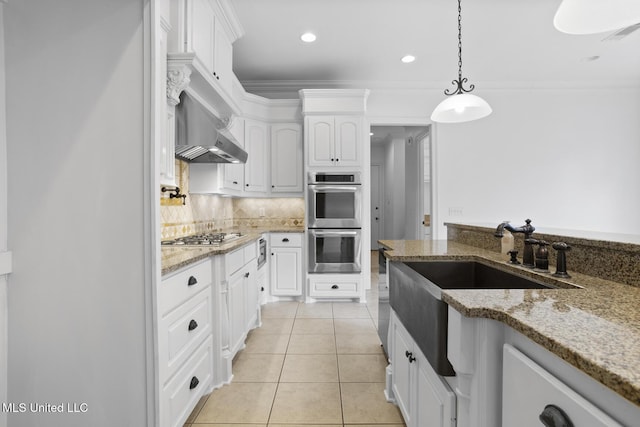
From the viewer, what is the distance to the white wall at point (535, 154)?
14.3 ft

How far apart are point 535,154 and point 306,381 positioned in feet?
14.2

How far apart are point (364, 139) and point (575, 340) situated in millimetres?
3771

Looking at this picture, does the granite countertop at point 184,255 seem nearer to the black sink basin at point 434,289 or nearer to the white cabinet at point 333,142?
the black sink basin at point 434,289

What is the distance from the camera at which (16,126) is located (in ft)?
3.90

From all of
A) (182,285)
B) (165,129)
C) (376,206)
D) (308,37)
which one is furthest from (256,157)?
(376,206)

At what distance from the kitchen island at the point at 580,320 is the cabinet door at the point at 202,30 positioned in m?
2.13

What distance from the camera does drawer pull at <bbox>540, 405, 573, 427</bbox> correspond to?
55 centimetres

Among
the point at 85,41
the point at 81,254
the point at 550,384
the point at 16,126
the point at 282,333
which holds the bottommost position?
the point at 282,333

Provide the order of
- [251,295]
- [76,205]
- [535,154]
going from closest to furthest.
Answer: [76,205]
[251,295]
[535,154]

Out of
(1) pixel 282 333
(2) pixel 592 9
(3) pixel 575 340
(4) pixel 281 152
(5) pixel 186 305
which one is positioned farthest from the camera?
(4) pixel 281 152

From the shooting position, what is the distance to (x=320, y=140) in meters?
3.83

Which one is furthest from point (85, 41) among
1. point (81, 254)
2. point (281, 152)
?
point (281, 152)

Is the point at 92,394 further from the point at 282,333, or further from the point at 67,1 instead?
the point at 282,333

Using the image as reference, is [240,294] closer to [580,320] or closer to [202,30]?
[202,30]
